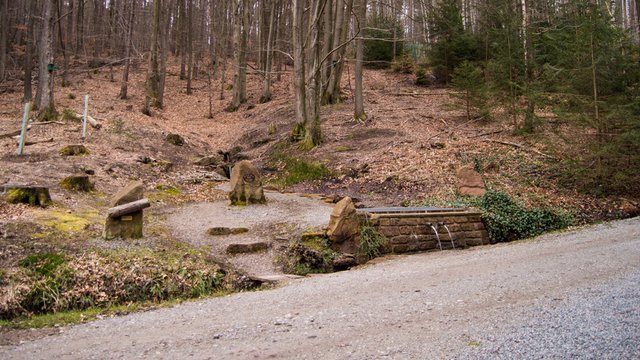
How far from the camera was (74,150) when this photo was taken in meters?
14.7

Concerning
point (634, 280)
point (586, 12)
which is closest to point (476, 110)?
point (586, 12)

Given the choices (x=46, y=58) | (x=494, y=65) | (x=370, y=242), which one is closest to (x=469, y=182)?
(x=370, y=242)

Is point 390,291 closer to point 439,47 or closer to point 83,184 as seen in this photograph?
point 83,184

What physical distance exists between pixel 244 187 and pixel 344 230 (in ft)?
13.5

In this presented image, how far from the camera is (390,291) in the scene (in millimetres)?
6062

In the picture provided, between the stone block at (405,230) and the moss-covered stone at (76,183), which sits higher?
the moss-covered stone at (76,183)

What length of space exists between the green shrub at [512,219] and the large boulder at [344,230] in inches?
136

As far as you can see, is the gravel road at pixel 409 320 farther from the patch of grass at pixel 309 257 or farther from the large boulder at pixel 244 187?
the large boulder at pixel 244 187

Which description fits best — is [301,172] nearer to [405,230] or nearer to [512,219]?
[405,230]

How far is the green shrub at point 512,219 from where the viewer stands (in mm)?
10648

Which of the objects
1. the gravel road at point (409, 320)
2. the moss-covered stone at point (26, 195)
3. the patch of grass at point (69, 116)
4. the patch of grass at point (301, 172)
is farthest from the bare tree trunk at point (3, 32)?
the gravel road at point (409, 320)

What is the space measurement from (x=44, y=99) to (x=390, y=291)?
16688mm

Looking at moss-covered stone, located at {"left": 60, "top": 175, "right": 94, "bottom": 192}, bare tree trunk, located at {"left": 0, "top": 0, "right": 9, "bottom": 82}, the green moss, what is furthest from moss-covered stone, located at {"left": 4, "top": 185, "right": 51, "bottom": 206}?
bare tree trunk, located at {"left": 0, "top": 0, "right": 9, "bottom": 82}

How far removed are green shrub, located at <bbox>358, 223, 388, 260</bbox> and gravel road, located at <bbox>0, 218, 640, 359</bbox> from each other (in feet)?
5.17
